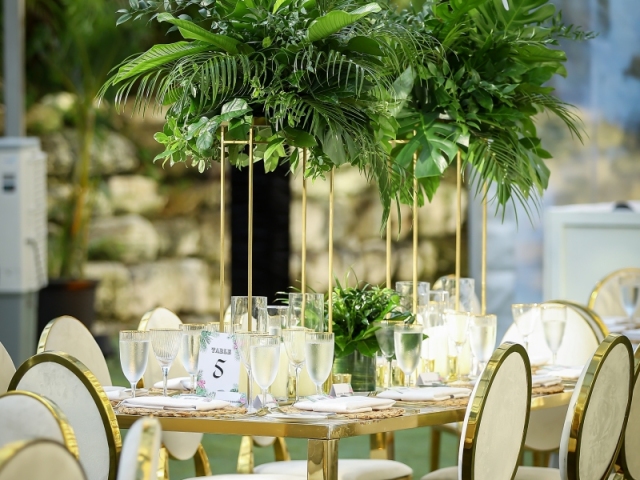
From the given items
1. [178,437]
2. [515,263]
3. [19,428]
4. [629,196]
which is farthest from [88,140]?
[19,428]

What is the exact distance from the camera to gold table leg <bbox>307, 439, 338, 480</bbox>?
88.2 inches

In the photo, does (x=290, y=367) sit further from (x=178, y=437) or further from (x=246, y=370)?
(x=178, y=437)

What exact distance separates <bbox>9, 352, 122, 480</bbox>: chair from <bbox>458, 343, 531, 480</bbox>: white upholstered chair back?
0.74m

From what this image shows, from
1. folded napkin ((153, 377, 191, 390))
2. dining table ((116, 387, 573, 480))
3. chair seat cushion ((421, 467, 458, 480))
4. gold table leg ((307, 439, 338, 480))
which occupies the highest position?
folded napkin ((153, 377, 191, 390))

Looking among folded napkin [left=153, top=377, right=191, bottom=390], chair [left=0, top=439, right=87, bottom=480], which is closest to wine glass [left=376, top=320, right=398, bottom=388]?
folded napkin [left=153, top=377, right=191, bottom=390]

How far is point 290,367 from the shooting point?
8.61ft

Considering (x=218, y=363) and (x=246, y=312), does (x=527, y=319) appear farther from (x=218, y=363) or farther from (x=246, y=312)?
(x=218, y=363)

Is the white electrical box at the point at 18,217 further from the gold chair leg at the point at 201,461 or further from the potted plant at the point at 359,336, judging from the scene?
the potted plant at the point at 359,336

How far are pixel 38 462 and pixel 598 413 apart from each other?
1507 millimetres

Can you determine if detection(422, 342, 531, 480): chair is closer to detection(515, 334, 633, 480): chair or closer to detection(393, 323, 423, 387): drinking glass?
detection(515, 334, 633, 480): chair

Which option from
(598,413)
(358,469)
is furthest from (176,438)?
(598,413)

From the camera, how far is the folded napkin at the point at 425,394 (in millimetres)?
2615

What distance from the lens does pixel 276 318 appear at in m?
2.73

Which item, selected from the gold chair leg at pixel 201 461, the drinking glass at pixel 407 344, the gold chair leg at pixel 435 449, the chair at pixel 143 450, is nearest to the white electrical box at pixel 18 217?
the gold chair leg at pixel 435 449
